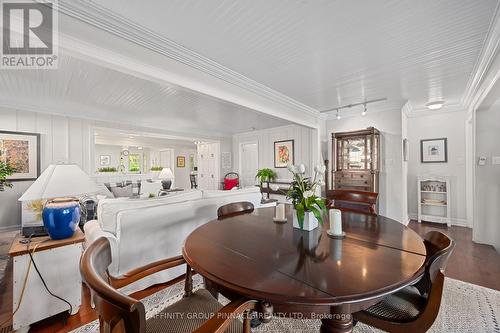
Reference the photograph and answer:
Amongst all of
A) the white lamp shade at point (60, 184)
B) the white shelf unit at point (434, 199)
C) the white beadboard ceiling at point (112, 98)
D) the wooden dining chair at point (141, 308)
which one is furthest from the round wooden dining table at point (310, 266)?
the white shelf unit at point (434, 199)

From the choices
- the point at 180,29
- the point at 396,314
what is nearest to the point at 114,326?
the point at 396,314

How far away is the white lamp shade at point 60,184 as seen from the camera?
1.42 m

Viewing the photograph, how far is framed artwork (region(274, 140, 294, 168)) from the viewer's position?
19.6 feet

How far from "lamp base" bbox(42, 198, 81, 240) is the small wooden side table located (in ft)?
0.21

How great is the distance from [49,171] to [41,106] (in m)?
3.64

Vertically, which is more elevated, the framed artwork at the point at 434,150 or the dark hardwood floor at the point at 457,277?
the framed artwork at the point at 434,150

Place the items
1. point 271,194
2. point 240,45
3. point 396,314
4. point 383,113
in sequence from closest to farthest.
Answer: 1. point 396,314
2. point 240,45
3. point 383,113
4. point 271,194

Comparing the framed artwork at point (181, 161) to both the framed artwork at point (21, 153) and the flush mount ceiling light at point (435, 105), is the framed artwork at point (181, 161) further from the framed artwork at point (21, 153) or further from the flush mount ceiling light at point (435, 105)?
the flush mount ceiling light at point (435, 105)

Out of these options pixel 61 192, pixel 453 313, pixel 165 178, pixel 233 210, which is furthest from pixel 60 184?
pixel 165 178

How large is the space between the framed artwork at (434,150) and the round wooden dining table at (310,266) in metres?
4.12

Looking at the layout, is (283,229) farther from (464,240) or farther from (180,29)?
(464,240)

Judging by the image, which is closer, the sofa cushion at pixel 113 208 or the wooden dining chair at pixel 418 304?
the wooden dining chair at pixel 418 304

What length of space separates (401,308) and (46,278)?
2461 mm

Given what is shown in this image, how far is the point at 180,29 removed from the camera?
1872mm
